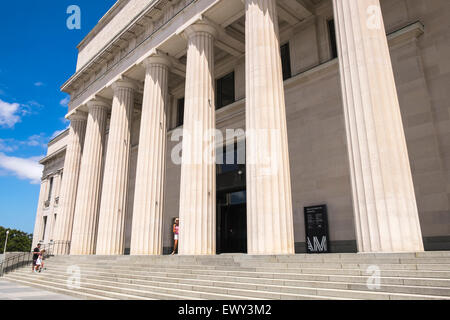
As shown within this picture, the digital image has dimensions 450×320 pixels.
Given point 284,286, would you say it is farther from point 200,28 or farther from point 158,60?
point 158,60

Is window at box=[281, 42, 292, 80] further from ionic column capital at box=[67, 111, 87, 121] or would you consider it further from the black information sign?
ionic column capital at box=[67, 111, 87, 121]

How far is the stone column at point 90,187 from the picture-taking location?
928 inches

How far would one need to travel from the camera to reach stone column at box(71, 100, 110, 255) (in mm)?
23578

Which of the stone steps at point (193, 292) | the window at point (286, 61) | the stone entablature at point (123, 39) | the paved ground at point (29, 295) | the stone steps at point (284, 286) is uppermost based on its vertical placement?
the stone entablature at point (123, 39)

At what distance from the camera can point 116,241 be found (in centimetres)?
2072

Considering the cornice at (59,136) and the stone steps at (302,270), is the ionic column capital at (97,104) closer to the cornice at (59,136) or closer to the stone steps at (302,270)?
the stone steps at (302,270)

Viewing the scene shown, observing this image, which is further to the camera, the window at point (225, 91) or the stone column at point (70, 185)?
the stone column at point (70, 185)

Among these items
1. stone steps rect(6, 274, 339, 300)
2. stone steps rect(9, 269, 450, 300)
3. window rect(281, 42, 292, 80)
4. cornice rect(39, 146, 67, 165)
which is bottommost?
stone steps rect(6, 274, 339, 300)

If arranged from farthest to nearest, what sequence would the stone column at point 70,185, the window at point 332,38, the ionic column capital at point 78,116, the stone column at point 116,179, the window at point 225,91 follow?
1. the ionic column capital at point 78,116
2. the stone column at point 70,185
3. the window at point 225,91
4. the stone column at point 116,179
5. the window at point 332,38

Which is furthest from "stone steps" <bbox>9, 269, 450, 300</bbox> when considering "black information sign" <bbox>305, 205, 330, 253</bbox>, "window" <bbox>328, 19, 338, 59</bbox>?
"window" <bbox>328, 19, 338, 59</bbox>

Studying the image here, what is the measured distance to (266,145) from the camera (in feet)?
40.2

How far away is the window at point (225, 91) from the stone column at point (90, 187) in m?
9.85

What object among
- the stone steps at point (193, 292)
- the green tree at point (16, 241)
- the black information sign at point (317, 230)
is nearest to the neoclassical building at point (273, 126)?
the black information sign at point (317, 230)

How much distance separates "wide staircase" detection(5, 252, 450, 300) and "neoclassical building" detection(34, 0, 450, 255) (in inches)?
46.8
